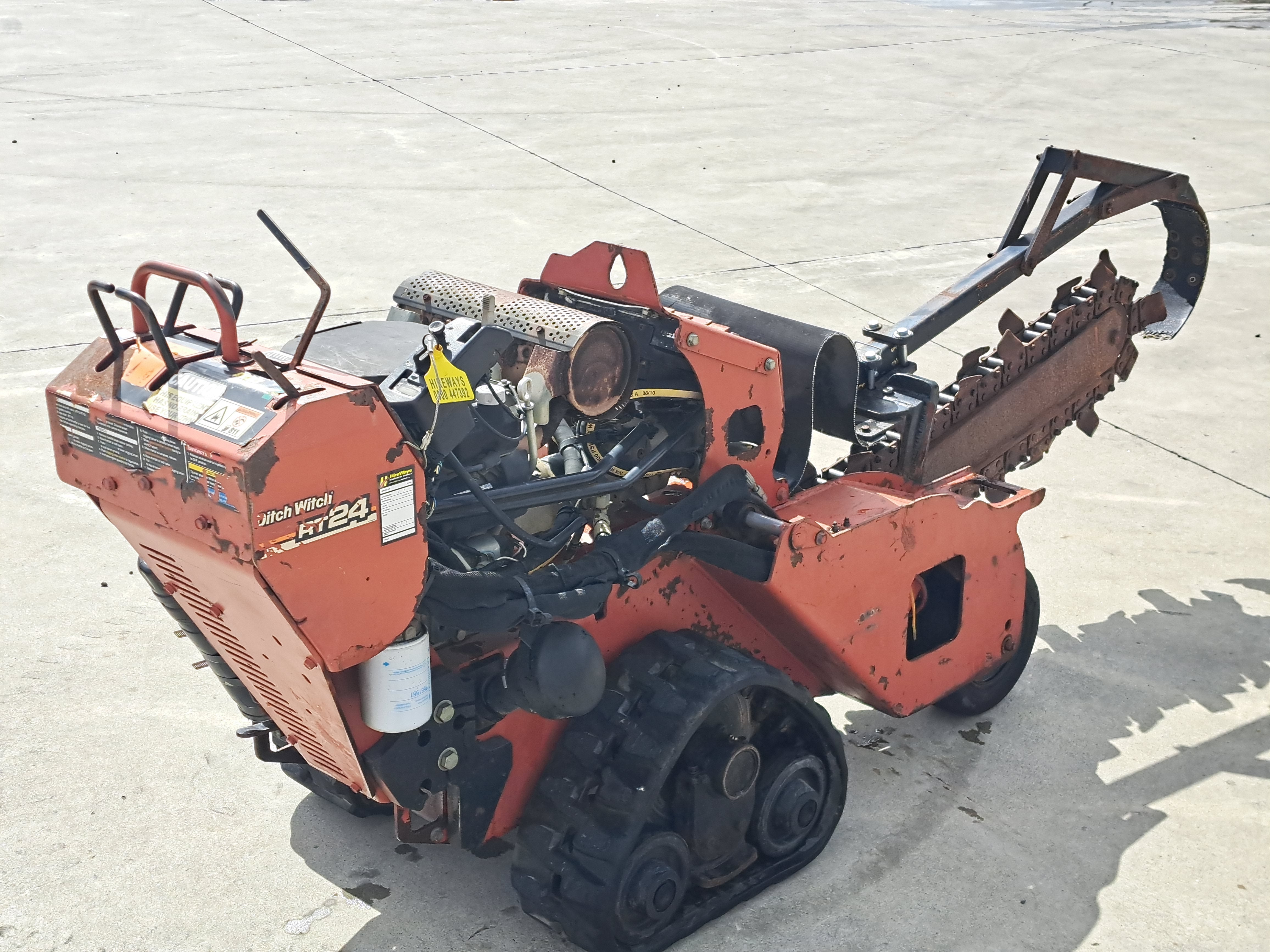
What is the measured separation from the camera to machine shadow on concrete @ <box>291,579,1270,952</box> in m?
4.29

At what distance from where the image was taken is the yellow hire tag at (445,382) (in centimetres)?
348

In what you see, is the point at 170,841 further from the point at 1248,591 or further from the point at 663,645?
the point at 1248,591

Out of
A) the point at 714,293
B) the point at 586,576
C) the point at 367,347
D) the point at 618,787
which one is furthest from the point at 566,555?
the point at 714,293

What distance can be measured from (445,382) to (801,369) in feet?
4.97

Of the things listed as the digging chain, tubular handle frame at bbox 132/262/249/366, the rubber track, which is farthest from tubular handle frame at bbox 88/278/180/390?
the digging chain

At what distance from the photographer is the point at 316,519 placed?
329cm

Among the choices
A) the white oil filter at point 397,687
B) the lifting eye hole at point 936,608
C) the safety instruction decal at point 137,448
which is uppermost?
the safety instruction decal at point 137,448

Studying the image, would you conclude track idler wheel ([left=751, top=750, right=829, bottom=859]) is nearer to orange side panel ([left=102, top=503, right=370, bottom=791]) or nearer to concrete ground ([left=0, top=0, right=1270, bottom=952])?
concrete ground ([left=0, top=0, right=1270, bottom=952])

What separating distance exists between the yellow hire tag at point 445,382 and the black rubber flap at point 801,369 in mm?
1140

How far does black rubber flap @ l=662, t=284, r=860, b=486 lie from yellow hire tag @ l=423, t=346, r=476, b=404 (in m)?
1.14

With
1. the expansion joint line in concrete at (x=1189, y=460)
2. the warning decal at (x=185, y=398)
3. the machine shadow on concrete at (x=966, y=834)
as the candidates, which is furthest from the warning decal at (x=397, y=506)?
the expansion joint line in concrete at (x=1189, y=460)

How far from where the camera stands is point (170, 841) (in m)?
4.62

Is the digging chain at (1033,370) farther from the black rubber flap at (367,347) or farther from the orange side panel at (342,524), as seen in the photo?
the orange side panel at (342,524)

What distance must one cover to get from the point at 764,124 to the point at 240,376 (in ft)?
39.5
